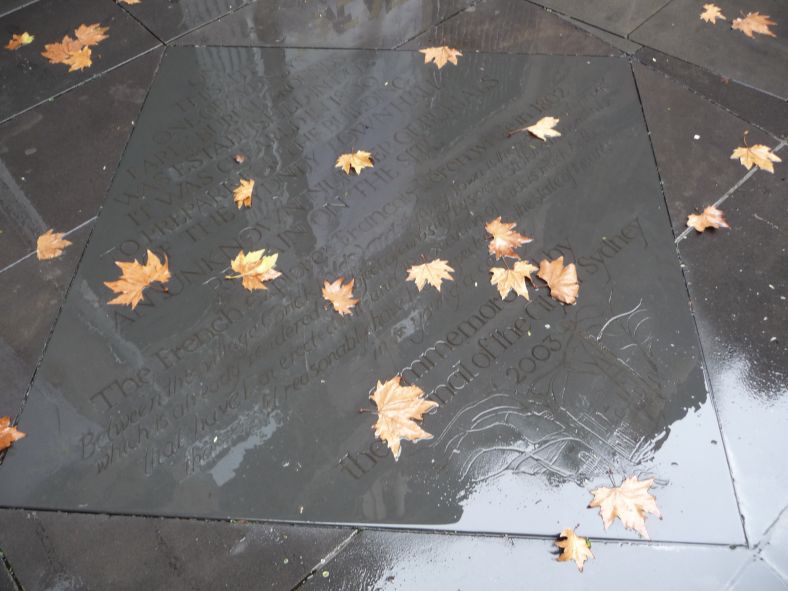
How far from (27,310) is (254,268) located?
3.58ft

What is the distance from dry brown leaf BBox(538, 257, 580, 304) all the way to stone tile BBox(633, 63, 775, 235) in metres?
0.66

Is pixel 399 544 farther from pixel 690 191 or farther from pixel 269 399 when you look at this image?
pixel 690 191

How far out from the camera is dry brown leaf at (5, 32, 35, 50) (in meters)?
4.12

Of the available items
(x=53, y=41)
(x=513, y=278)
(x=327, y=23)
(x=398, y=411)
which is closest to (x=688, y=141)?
(x=513, y=278)

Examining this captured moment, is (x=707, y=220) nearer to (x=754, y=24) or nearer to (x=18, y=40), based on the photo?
(x=754, y=24)

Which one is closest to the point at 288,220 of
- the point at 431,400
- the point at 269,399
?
the point at 269,399

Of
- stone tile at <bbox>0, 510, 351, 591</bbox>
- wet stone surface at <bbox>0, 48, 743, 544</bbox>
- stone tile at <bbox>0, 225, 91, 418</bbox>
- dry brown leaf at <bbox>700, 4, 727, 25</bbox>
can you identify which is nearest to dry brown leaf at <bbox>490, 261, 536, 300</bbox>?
wet stone surface at <bbox>0, 48, 743, 544</bbox>

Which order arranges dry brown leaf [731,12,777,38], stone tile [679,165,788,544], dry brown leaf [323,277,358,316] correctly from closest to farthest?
stone tile [679,165,788,544], dry brown leaf [323,277,358,316], dry brown leaf [731,12,777,38]

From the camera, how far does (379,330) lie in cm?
279

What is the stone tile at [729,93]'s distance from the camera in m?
3.60

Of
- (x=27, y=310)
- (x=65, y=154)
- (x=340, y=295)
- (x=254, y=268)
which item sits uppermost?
(x=65, y=154)

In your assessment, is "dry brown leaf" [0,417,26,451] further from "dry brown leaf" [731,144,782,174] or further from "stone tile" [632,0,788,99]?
"stone tile" [632,0,788,99]

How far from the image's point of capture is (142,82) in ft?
12.6

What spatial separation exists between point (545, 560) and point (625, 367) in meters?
0.90
